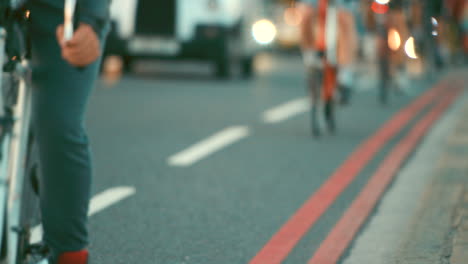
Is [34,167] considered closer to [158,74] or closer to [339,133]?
[339,133]

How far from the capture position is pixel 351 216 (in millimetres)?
6387

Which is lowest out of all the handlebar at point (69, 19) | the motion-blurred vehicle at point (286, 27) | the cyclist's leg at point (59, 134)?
the motion-blurred vehicle at point (286, 27)

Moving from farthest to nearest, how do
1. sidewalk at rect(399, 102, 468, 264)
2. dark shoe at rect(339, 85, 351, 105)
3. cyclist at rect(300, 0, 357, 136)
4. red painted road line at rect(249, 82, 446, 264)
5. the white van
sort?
the white van → dark shoe at rect(339, 85, 351, 105) → cyclist at rect(300, 0, 357, 136) → red painted road line at rect(249, 82, 446, 264) → sidewalk at rect(399, 102, 468, 264)

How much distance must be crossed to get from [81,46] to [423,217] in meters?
3.16

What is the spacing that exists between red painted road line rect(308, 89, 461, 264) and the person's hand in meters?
1.91

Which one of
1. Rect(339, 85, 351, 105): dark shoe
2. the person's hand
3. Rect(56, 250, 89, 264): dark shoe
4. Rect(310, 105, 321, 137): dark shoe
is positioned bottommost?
Rect(339, 85, 351, 105): dark shoe

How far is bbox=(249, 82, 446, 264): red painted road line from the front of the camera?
5.36m

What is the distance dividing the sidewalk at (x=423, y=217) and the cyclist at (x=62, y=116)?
173 cm

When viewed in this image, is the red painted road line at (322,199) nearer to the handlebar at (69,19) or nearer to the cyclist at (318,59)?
the cyclist at (318,59)

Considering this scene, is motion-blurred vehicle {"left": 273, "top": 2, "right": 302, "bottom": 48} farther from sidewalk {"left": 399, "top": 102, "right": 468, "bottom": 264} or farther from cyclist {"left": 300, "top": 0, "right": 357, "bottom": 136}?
sidewalk {"left": 399, "top": 102, "right": 468, "bottom": 264}

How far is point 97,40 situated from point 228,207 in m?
3.03

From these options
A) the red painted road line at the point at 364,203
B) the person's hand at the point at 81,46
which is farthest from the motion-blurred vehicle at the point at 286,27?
the person's hand at the point at 81,46

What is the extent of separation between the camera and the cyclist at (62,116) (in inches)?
144

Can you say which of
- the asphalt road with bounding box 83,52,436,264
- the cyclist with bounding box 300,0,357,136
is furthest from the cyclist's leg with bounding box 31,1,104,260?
the cyclist with bounding box 300,0,357,136
